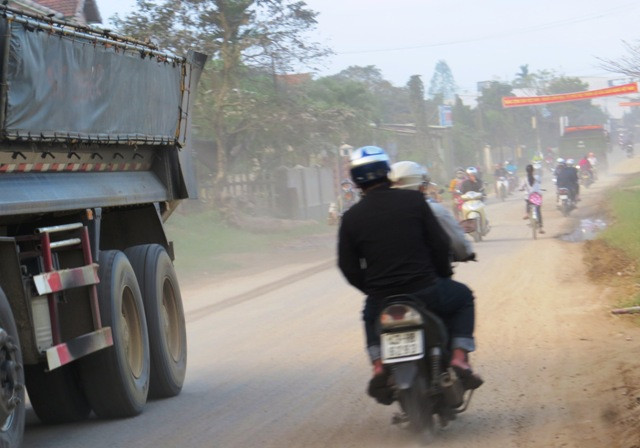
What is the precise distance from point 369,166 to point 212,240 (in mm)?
20582

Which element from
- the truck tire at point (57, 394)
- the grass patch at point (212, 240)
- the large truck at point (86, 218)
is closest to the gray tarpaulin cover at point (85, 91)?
the large truck at point (86, 218)

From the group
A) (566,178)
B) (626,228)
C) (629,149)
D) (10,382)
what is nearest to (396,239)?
(10,382)

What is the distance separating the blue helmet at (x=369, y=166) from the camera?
6.28 metres

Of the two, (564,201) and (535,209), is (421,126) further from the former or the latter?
(535,209)

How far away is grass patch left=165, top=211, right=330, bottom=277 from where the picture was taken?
889 inches

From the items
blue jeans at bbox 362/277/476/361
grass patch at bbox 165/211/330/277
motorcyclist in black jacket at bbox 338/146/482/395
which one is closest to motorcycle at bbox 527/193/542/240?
grass patch at bbox 165/211/330/277

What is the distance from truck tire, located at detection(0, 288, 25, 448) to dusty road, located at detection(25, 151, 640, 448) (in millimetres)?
918

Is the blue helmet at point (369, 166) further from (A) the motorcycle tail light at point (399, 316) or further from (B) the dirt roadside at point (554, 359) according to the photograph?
(B) the dirt roadside at point (554, 359)

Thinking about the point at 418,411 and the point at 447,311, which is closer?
the point at 418,411

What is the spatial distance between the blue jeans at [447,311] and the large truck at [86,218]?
198cm

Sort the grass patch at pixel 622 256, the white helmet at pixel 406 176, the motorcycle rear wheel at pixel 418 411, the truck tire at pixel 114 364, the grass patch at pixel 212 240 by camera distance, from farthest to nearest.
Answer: the grass patch at pixel 212 240
the grass patch at pixel 622 256
the truck tire at pixel 114 364
the white helmet at pixel 406 176
the motorcycle rear wheel at pixel 418 411

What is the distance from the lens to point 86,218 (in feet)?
26.0

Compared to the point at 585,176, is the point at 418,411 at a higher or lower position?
higher

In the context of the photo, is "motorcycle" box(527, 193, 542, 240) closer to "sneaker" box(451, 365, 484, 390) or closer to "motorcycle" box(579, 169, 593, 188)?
"sneaker" box(451, 365, 484, 390)
